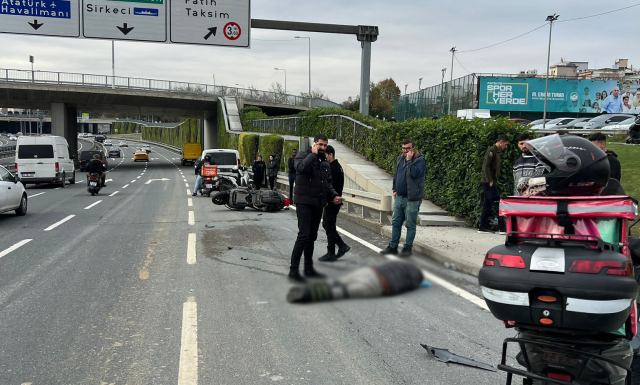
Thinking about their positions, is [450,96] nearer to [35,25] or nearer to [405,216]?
[35,25]

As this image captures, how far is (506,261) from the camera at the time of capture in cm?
280

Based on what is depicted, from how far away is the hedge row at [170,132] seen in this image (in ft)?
249

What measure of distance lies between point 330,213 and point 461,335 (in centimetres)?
338

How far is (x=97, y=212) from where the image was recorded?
51.6 feet

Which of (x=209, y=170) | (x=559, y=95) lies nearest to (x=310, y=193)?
(x=209, y=170)

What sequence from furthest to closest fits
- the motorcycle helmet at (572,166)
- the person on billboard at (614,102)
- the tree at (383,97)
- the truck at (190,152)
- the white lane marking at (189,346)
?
1. the tree at (383,97)
2. the truck at (190,152)
3. the person on billboard at (614,102)
4. the white lane marking at (189,346)
5. the motorcycle helmet at (572,166)

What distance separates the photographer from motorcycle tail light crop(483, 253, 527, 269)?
2751 millimetres

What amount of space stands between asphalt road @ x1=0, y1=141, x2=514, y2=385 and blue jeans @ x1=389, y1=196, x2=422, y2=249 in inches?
41.3

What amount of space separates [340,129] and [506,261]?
2000cm

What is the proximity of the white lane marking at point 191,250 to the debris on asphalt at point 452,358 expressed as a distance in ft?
15.7

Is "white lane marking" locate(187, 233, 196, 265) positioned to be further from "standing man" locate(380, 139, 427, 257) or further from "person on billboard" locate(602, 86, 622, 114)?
"person on billboard" locate(602, 86, 622, 114)

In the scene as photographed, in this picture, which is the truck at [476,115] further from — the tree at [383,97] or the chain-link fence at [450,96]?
the tree at [383,97]

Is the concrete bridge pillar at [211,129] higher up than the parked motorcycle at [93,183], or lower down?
higher up

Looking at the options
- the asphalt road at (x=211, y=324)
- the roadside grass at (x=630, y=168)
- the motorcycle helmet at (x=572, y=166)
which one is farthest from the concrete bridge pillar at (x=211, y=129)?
the motorcycle helmet at (x=572, y=166)
